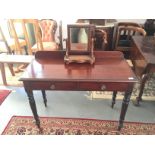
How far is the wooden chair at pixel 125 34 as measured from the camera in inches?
103

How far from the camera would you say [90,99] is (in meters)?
2.34

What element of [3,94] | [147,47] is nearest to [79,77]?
[147,47]

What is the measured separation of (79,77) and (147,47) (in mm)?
1083

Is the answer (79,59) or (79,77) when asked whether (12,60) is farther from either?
(79,77)

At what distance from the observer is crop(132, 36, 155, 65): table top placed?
180cm

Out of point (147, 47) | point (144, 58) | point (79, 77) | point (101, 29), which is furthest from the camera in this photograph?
point (101, 29)

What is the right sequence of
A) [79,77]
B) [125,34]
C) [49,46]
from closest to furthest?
[79,77] → [49,46] → [125,34]

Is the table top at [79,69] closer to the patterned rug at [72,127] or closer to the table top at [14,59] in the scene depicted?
the patterned rug at [72,127]

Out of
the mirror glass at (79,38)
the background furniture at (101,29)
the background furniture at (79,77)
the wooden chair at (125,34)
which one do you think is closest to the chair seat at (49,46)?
the background furniture at (101,29)

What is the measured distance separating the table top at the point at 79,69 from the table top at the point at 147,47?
31 cm

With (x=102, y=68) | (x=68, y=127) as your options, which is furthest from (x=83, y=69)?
(x=68, y=127)

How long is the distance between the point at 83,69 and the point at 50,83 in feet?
1.07

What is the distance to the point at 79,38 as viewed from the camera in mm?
1549
